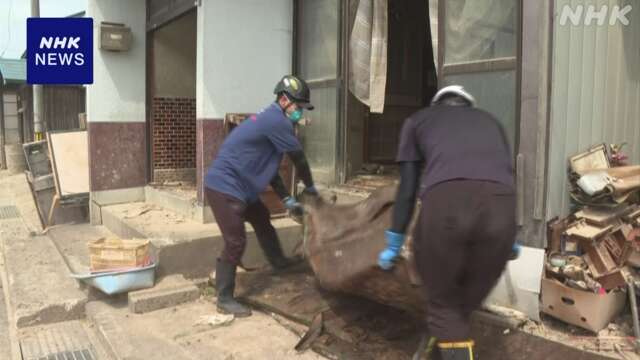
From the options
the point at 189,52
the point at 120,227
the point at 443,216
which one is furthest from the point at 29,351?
the point at 189,52

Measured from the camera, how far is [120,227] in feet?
23.6

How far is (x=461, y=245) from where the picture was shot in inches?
105

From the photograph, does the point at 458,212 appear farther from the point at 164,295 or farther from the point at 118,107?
the point at 118,107

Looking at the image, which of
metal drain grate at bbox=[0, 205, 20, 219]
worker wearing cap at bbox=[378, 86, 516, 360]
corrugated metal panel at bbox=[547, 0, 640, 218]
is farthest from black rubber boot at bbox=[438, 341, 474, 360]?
metal drain grate at bbox=[0, 205, 20, 219]

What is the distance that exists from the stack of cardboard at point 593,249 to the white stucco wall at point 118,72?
6.73m

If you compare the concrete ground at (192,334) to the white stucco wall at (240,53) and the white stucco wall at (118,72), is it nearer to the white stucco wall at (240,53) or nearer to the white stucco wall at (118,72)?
the white stucco wall at (240,53)

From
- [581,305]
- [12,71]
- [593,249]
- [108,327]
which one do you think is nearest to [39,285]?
[108,327]

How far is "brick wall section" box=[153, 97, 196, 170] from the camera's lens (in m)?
8.98

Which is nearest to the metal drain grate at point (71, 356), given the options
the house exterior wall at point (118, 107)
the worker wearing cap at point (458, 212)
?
the worker wearing cap at point (458, 212)

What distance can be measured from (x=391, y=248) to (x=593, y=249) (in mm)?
1663

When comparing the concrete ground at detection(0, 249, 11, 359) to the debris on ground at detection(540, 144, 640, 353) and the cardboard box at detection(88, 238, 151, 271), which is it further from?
the debris on ground at detection(540, 144, 640, 353)

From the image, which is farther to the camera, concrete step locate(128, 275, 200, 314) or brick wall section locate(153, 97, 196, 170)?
brick wall section locate(153, 97, 196, 170)

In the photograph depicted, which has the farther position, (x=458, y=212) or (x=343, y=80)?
(x=343, y=80)

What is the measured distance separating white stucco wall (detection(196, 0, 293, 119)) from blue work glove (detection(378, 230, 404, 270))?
13.3 feet
